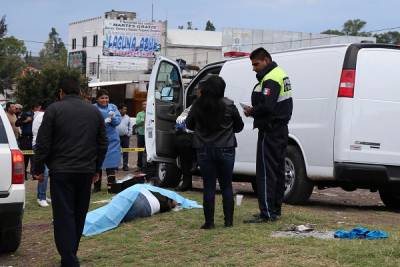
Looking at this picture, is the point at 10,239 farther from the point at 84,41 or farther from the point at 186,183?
the point at 84,41

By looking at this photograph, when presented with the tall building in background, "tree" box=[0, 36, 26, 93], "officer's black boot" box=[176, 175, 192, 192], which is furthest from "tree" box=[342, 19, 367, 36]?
"officer's black boot" box=[176, 175, 192, 192]

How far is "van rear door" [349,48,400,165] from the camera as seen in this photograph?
8.78 metres

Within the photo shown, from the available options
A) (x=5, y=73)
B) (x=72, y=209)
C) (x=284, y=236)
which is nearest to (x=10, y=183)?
(x=72, y=209)

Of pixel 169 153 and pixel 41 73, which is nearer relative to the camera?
pixel 169 153

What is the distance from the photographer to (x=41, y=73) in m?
52.8

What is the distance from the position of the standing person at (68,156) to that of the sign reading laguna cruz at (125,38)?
188 ft

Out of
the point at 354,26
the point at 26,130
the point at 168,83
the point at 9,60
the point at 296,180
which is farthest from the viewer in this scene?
the point at 354,26

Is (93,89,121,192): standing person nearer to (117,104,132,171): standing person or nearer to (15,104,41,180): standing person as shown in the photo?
(15,104,41,180): standing person

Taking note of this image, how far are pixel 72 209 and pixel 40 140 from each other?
695mm

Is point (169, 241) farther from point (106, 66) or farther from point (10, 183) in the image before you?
point (106, 66)

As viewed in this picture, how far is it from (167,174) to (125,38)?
52.3 m

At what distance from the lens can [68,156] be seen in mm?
6133

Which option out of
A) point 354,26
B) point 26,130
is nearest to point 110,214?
point 26,130

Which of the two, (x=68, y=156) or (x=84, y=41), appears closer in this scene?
(x=68, y=156)
